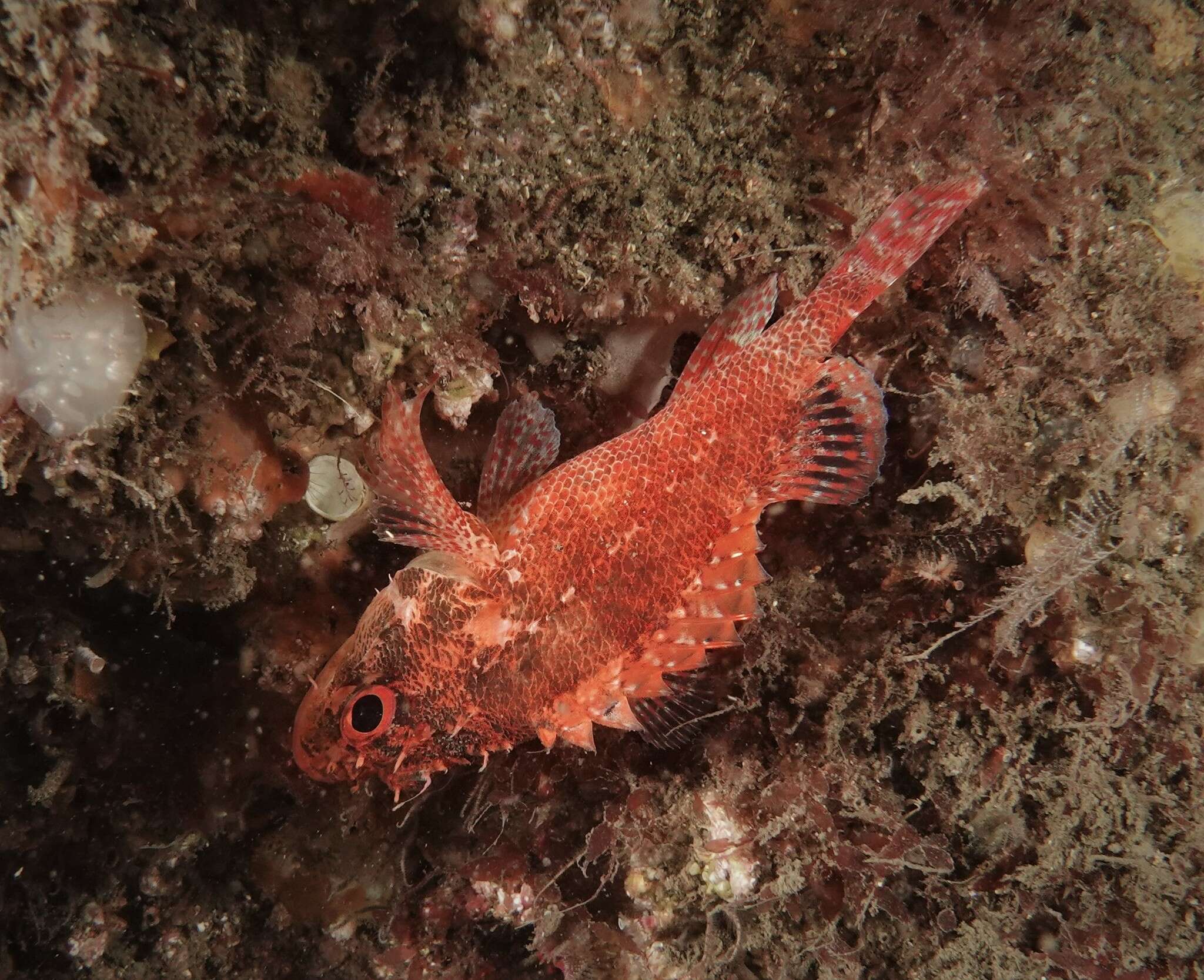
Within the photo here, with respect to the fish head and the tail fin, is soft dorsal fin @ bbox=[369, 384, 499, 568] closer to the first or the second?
the fish head

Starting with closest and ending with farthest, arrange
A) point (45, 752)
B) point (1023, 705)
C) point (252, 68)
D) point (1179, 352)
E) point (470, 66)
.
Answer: point (252, 68), point (470, 66), point (1179, 352), point (1023, 705), point (45, 752)

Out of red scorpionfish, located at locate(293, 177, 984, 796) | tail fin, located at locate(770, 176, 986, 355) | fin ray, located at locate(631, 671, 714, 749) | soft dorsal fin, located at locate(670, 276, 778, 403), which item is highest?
tail fin, located at locate(770, 176, 986, 355)

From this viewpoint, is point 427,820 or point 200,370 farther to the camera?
point 427,820

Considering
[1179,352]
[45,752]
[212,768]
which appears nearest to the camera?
[1179,352]

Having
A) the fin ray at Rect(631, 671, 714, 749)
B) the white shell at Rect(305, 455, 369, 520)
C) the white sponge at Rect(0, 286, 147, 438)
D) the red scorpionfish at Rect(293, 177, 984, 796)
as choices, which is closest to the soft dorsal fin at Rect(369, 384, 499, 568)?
the red scorpionfish at Rect(293, 177, 984, 796)

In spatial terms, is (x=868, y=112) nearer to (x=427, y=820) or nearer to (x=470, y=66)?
(x=470, y=66)

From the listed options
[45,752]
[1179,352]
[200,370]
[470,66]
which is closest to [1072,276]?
[1179,352]

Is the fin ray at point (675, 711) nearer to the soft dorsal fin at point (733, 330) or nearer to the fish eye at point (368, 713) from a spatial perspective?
the fish eye at point (368, 713)
